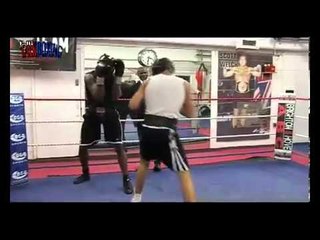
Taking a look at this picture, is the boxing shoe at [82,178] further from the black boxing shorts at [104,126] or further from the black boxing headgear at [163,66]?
the black boxing headgear at [163,66]

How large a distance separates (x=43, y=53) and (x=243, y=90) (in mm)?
2350

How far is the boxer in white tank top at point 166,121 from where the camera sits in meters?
2.01

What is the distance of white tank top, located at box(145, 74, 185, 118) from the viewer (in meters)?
2.05

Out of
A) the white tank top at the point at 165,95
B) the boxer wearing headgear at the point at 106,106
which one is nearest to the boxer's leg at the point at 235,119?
the boxer wearing headgear at the point at 106,106

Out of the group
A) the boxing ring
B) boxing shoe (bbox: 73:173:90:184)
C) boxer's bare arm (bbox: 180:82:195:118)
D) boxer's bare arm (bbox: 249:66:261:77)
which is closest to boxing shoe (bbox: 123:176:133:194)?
the boxing ring

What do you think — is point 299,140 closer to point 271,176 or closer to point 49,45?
point 271,176

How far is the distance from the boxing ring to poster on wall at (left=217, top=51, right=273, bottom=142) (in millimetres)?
431

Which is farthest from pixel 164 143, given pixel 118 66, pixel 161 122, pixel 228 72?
pixel 228 72

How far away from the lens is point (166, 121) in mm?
2057

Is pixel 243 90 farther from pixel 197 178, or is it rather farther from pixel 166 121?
pixel 166 121

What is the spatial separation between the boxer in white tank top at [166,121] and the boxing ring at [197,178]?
37 centimetres

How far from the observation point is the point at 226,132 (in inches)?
163

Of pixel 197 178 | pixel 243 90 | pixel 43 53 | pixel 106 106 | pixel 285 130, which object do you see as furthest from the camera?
pixel 243 90
